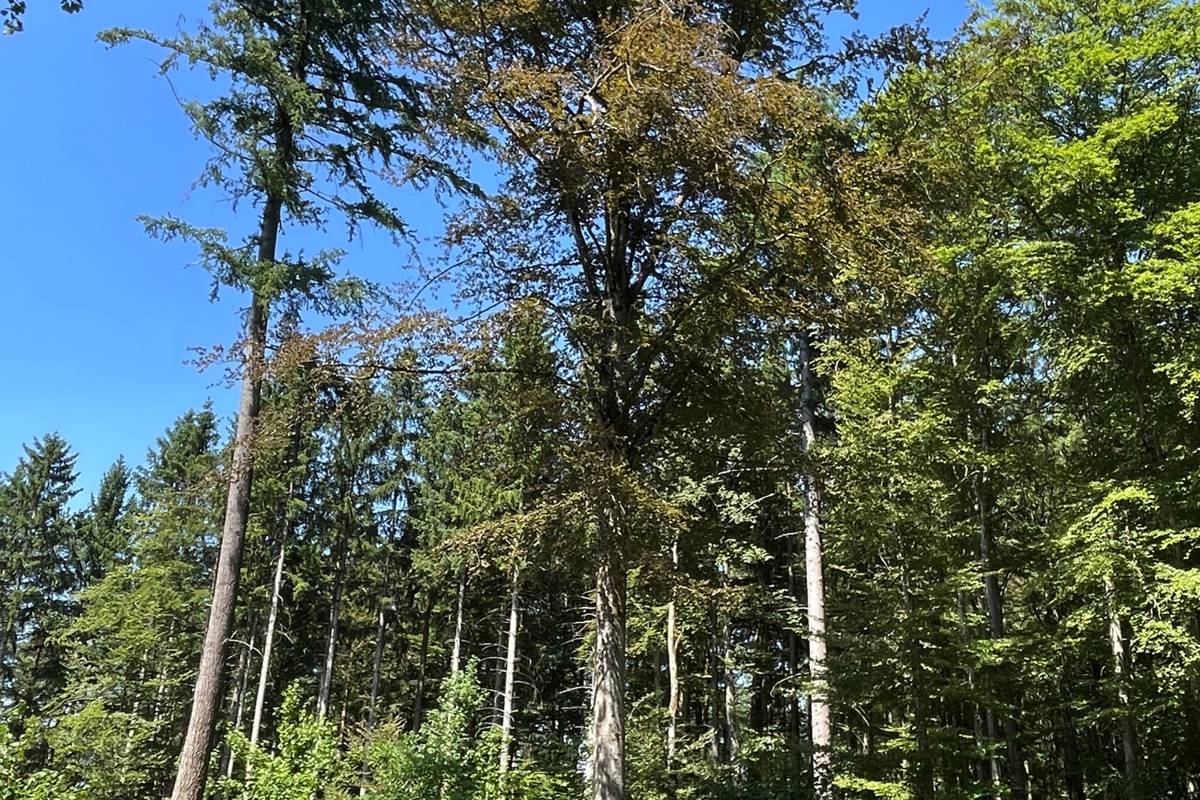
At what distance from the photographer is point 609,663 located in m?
6.50

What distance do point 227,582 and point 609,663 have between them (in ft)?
14.4

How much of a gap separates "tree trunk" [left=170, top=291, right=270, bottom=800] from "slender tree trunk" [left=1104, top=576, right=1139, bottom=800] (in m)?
9.64

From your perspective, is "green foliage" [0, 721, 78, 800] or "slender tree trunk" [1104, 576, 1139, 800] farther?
"slender tree trunk" [1104, 576, 1139, 800]

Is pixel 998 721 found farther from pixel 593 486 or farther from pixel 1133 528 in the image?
pixel 593 486

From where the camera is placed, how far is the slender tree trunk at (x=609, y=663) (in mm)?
6113

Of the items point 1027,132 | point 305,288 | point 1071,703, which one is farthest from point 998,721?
point 305,288

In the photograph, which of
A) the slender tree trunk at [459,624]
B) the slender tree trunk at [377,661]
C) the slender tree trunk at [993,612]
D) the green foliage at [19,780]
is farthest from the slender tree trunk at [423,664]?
the slender tree trunk at [993,612]

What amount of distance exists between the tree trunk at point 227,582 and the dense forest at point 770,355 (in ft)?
0.12

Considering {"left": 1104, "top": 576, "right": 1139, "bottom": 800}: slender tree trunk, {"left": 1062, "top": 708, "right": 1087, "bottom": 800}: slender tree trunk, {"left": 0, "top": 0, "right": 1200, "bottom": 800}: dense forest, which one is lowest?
{"left": 1062, "top": 708, "right": 1087, "bottom": 800}: slender tree trunk

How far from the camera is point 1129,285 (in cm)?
913

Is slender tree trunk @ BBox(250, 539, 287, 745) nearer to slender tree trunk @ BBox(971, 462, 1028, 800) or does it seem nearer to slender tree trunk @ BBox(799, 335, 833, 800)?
slender tree trunk @ BBox(799, 335, 833, 800)

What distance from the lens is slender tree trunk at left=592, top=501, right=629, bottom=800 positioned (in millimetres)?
6113

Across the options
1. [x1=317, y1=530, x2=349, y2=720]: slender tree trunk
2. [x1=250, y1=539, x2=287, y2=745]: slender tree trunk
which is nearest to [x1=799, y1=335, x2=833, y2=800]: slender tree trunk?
[x1=317, y1=530, x2=349, y2=720]: slender tree trunk

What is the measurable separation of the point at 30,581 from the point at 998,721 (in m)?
30.9
